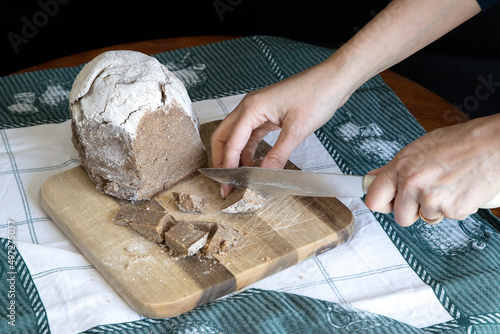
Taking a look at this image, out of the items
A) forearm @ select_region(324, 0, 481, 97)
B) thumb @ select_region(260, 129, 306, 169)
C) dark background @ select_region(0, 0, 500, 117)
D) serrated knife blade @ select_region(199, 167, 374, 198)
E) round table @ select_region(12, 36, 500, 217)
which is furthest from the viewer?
dark background @ select_region(0, 0, 500, 117)

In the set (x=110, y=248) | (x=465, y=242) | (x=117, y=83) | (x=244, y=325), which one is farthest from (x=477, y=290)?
(x=117, y=83)

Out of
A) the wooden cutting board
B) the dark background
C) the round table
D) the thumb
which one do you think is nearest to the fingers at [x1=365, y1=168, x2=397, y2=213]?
the wooden cutting board

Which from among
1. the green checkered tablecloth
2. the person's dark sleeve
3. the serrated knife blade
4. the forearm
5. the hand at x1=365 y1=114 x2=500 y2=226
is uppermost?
the person's dark sleeve

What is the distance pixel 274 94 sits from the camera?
1785 millimetres

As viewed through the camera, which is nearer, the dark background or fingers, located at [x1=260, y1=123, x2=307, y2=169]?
fingers, located at [x1=260, y1=123, x2=307, y2=169]

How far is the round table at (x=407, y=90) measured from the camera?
2154 mm

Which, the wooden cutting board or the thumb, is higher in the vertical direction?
the thumb

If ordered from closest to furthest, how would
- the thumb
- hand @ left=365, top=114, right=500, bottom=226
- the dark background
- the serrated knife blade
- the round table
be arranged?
hand @ left=365, top=114, right=500, bottom=226, the serrated knife blade, the thumb, the round table, the dark background

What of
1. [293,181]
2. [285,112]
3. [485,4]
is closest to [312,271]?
[293,181]

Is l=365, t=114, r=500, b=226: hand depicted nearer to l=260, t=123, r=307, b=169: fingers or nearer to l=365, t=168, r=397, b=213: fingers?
l=365, t=168, r=397, b=213: fingers

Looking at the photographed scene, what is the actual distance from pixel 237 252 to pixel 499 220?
86cm

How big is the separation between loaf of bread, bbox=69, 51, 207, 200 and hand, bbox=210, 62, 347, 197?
157mm

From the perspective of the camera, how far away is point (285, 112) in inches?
70.9

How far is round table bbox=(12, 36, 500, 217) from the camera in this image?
215cm
